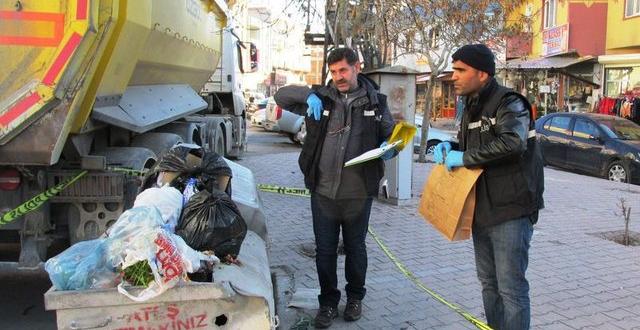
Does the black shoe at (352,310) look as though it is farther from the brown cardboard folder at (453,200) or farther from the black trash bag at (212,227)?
the black trash bag at (212,227)

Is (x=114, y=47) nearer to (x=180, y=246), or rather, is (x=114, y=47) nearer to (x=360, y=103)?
(x=360, y=103)

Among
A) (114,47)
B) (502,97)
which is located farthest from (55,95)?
(502,97)

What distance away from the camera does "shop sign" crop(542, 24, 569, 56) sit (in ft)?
78.2

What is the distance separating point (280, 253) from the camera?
19.8ft

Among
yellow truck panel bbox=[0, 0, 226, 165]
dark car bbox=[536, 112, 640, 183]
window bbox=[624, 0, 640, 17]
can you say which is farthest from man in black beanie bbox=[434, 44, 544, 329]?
window bbox=[624, 0, 640, 17]

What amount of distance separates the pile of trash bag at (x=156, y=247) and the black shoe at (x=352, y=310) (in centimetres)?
147

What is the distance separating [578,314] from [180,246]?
3.25 m

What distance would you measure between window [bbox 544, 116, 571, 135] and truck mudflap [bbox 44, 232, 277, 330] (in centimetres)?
1302

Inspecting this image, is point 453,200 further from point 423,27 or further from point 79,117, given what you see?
point 423,27

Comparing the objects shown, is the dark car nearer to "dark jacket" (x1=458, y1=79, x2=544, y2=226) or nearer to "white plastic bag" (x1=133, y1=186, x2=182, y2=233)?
"dark jacket" (x1=458, y1=79, x2=544, y2=226)

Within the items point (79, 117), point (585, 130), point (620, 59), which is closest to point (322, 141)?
point (79, 117)

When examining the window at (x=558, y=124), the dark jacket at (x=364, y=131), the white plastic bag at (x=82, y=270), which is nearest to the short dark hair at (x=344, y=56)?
the dark jacket at (x=364, y=131)

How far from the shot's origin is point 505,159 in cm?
308

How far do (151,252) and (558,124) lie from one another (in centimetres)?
1382
